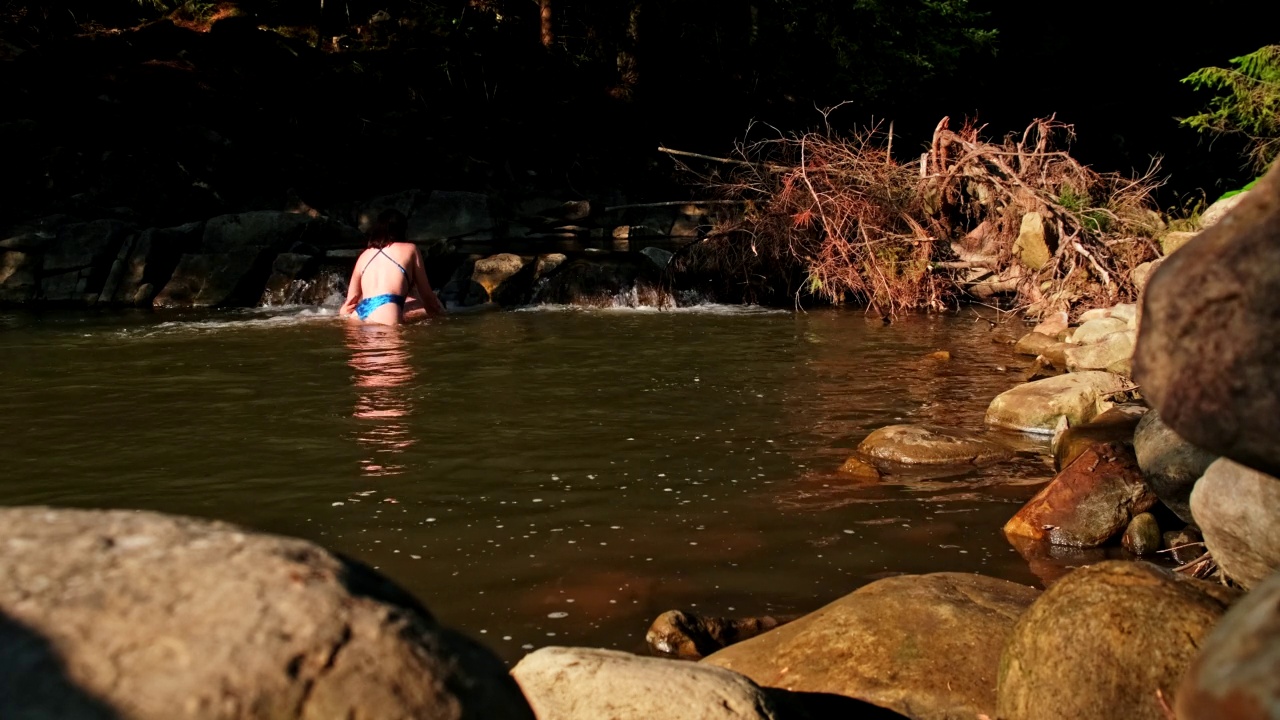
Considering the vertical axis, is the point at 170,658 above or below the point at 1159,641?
above

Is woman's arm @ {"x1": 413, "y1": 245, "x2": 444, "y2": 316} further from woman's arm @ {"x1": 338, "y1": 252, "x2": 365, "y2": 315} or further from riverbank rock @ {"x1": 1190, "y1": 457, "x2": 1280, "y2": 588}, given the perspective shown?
riverbank rock @ {"x1": 1190, "y1": 457, "x2": 1280, "y2": 588}

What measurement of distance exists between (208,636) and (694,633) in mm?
2594

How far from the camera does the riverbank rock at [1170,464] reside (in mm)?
5059

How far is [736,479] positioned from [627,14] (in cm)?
2088

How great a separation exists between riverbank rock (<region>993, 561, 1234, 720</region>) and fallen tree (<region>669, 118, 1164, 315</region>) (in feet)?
33.7

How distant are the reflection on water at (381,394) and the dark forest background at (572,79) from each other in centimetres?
1071

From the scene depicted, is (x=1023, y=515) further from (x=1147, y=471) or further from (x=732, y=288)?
(x=732, y=288)

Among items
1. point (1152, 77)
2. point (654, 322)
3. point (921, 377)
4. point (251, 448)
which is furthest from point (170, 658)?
point (1152, 77)

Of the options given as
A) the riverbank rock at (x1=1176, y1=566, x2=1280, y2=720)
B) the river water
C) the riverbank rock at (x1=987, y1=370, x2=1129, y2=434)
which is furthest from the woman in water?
the riverbank rock at (x1=1176, y1=566, x2=1280, y2=720)

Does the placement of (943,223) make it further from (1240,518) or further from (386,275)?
(1240,518)

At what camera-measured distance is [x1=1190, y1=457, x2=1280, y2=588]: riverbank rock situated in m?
3.48

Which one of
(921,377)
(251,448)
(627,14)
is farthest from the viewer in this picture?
(627,14)

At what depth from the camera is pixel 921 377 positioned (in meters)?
9.91

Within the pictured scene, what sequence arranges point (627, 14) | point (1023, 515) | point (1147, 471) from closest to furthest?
point (1147, 471) < point (1023, 515) < point (627, 14)
